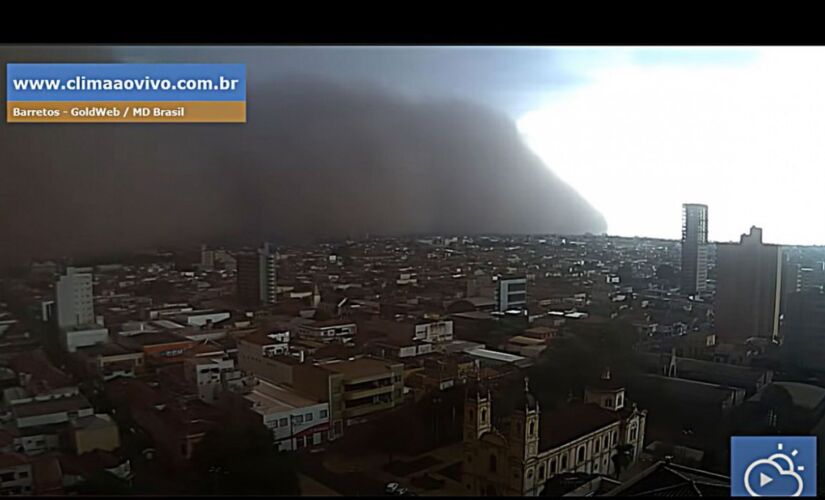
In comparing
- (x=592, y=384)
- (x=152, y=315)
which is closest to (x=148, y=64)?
(x=152, y=315)

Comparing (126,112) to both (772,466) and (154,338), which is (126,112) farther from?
(772,466)

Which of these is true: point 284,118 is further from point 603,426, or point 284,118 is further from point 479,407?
point 603,426

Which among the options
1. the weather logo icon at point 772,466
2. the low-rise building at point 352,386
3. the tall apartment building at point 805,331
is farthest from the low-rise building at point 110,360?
the tall apartment building at point 805,331

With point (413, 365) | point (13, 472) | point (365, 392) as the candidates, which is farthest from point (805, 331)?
point (13, 472)

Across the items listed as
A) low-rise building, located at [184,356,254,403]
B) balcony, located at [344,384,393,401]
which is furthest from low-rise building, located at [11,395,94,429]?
balcony, located at [344,384,393,401]

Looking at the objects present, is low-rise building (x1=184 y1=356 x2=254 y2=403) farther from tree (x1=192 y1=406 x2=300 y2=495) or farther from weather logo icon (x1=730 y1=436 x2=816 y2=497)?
weather logo icon (x1=730 y1=436 x2=816 y2=497)

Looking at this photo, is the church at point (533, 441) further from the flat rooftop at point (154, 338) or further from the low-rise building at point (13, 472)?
the low-rise building at point (13, 472)
